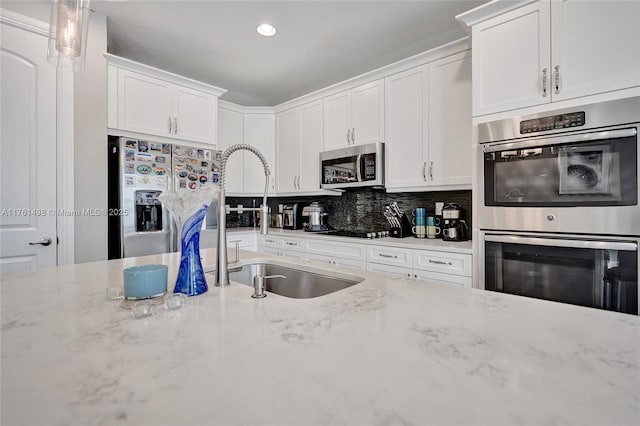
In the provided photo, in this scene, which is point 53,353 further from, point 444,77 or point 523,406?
point 444,77

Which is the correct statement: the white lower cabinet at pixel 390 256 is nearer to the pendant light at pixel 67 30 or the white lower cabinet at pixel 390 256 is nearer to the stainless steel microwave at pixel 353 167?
the stainless steel microwave at pixel 353 167

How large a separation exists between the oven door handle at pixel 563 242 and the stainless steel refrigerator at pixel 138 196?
213 centimetres

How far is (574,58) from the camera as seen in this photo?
5.58ft

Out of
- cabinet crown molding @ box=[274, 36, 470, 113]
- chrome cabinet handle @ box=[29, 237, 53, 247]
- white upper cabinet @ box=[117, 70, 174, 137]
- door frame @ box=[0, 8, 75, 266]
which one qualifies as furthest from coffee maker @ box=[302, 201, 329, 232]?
chrome cabinet handle @ box=[29, 237, 53, 247]

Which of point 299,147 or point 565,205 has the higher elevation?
point 299,147

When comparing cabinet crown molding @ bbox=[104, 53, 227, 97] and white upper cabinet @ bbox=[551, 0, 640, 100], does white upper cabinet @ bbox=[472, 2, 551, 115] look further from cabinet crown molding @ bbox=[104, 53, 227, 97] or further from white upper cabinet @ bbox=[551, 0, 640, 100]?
cabinet crown molding @ bbox=[104, 53, 227, 97]

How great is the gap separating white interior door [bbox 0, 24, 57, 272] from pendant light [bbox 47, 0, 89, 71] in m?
1.51

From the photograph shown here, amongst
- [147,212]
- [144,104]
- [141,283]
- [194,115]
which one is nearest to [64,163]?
[147,212]

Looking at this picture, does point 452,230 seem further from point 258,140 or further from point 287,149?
point 258,140

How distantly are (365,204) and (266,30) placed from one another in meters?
1.90

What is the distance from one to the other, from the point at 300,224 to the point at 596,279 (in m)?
2.81

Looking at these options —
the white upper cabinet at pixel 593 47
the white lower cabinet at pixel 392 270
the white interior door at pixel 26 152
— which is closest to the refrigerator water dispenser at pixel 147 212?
the white interior door at pixel 26 152

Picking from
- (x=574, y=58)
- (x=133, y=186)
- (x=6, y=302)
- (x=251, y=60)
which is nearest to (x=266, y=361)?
(x=6, y=302)

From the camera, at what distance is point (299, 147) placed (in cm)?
368
